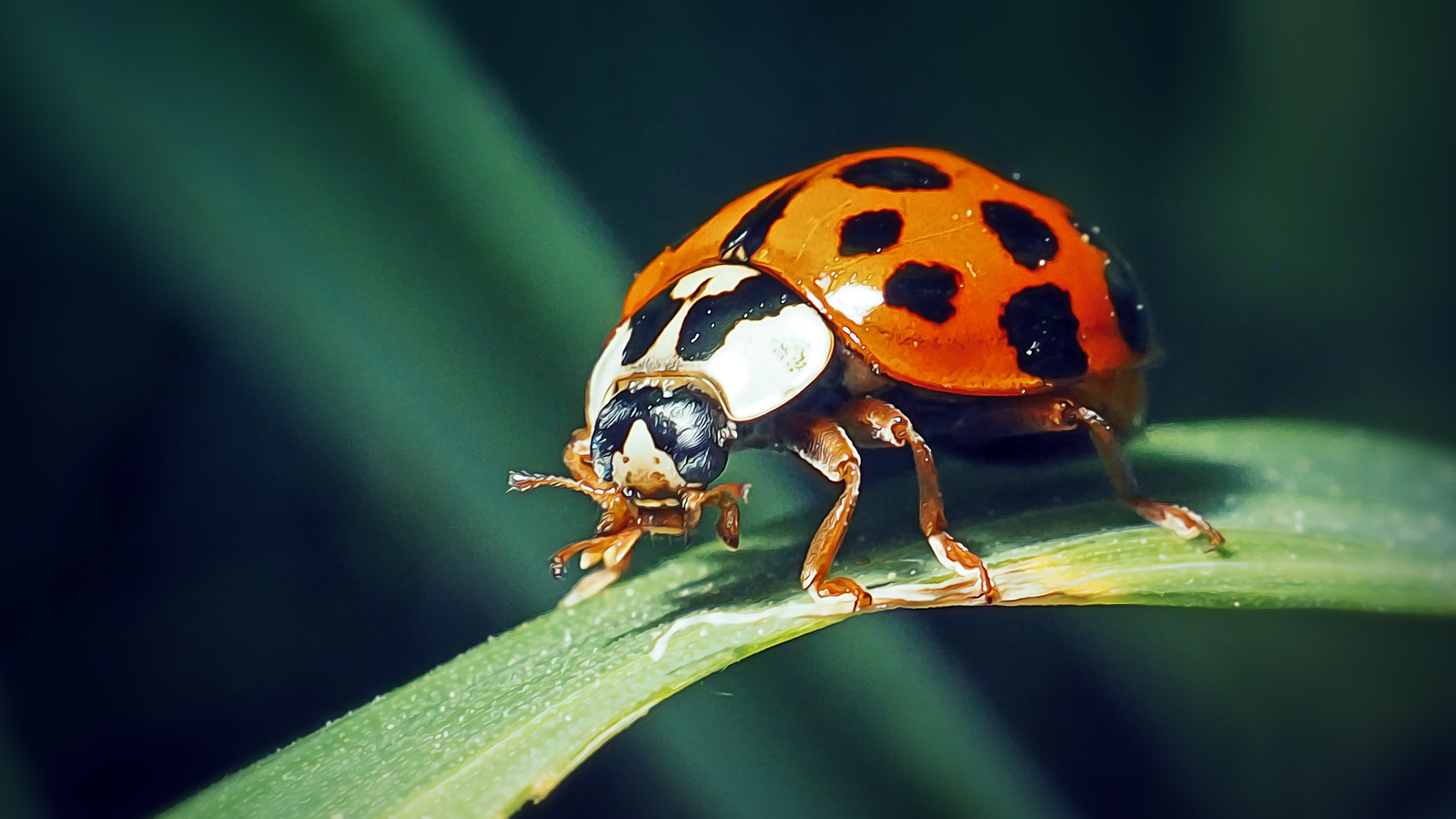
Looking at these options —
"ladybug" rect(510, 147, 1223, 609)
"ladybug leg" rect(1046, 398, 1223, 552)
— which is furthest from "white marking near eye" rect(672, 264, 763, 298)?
"ladybug leg" rect(1046, 398, 1223, 552)

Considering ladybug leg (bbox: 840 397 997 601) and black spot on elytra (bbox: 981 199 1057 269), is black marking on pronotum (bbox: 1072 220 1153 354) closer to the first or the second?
black spot on elytra (bbox: 981 199 1057 269)

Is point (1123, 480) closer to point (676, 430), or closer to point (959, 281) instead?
point (959, 281)

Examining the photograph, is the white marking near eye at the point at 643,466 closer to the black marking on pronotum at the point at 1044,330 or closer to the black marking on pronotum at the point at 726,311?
the black marking on pronotum at the point at 726,311

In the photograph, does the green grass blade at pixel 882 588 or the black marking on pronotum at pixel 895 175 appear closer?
the green grass blade at pixel 882 588

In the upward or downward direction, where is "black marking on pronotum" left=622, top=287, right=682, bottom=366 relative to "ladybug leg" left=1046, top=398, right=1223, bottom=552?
upward

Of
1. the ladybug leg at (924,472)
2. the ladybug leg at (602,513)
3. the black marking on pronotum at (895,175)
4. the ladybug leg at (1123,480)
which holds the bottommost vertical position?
the ladybug leg at (1123,480)

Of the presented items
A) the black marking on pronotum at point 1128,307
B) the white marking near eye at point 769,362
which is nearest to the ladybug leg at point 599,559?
the white marking near eye at point 769,362
